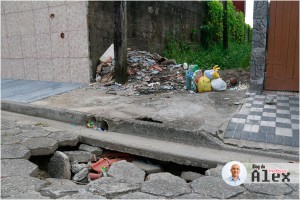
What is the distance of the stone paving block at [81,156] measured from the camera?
3083 millimetres

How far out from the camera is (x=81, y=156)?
311 centimetres

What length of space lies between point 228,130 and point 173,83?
2638mm

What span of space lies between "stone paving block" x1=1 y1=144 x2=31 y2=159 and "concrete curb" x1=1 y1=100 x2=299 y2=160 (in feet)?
3.37

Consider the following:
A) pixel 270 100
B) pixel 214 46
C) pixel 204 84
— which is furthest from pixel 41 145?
pixel 214 46

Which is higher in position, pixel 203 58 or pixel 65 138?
pixel 203 58

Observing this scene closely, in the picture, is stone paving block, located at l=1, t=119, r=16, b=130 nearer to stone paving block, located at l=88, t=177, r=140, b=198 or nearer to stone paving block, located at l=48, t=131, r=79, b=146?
stone paving block, located at l=48, t=131, r=79, b=146

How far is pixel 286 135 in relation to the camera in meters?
2.95

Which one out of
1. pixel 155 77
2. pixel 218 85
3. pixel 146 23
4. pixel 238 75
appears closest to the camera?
pixel 218 85

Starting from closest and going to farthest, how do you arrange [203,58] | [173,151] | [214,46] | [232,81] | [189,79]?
[173,151] → [189,79] → [232,81] → [203,58] → [214,46]

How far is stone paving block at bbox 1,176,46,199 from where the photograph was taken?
212cm

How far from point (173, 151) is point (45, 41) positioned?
15.9 feet

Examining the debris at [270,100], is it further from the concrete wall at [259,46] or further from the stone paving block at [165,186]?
the stone paving block at [165,186]

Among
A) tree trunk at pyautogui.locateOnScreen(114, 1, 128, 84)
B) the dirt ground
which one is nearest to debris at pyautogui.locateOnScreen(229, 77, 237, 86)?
the dirt ground

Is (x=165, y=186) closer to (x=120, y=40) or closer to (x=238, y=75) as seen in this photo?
(x=120, y=40)
